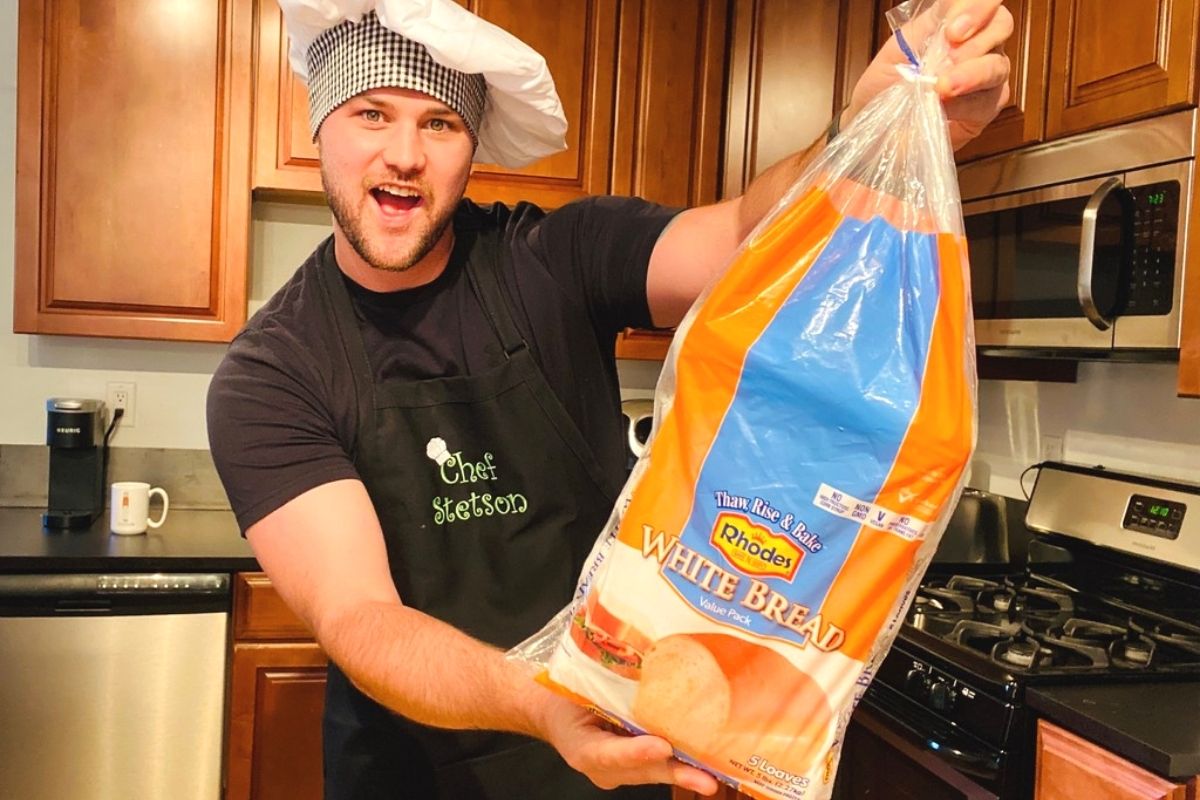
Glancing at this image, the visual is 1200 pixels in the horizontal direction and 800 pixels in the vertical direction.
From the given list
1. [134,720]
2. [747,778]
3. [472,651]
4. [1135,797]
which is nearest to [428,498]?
[472,651]

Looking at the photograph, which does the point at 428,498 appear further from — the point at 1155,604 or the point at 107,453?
the point at 107,453

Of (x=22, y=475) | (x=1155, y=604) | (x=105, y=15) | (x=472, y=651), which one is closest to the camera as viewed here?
(x=472, y=651)

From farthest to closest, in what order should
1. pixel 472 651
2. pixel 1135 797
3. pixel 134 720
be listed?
pixel 134 720
pixel 1135 797
pixel 472 651

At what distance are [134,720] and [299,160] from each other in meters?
1.25

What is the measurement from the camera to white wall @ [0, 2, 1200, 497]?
2.25 metres

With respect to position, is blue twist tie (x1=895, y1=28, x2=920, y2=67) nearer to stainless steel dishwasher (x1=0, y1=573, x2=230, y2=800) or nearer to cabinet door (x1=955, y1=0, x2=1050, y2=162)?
cabinet door (x1=955, y1=0, x2=1050, y2=162)

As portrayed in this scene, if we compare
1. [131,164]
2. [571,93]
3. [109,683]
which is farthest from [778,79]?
[109,683]

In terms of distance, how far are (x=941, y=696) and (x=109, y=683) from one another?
5.20 feet

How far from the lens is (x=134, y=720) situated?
2.06 meters

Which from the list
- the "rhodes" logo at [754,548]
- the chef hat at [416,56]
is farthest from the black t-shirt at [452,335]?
the "rhodes" logo at [754,548]

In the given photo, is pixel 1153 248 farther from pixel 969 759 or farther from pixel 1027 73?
pixel 969 759

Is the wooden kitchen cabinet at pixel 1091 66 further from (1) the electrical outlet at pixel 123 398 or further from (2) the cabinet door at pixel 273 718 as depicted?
(1) the electrical outlet at pixel 123 398

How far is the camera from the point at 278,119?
2.29 m

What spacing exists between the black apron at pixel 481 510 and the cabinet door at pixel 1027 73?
47.0 inches
